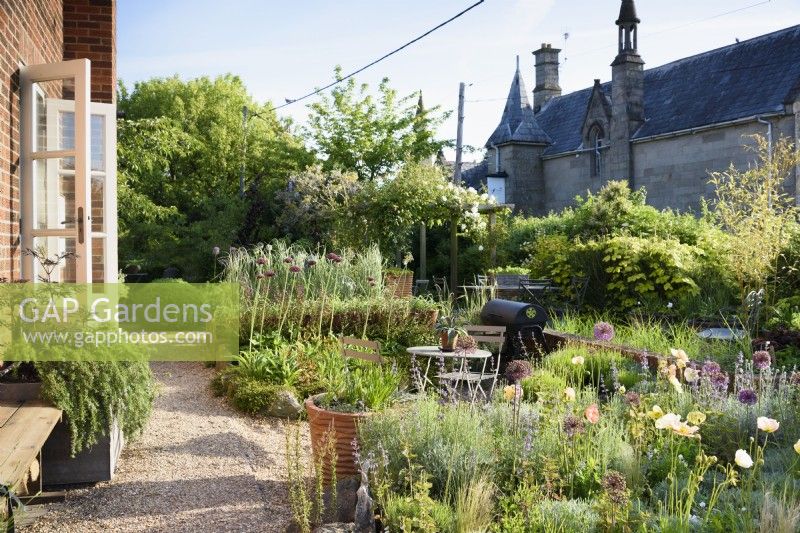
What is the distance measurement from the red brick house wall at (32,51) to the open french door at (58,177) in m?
0.12

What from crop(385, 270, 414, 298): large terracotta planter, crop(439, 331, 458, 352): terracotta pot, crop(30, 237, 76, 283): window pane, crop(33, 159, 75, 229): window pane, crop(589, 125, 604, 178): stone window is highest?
crop(589, 125, 604, 178): stone window

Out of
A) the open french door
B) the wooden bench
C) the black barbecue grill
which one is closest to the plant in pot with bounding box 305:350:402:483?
the wooden bench

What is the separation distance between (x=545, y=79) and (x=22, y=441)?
32.7 metres

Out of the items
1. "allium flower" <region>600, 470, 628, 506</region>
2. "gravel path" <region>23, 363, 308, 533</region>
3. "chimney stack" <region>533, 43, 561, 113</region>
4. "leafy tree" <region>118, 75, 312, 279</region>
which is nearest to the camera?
"allium flower" <region>600, 470, 628, 506</region>

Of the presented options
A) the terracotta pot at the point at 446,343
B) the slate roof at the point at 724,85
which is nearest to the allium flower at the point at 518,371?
the terracotta pot at the point at 446,343

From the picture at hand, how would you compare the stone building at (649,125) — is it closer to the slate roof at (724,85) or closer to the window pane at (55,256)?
the slate roof at (724,85)

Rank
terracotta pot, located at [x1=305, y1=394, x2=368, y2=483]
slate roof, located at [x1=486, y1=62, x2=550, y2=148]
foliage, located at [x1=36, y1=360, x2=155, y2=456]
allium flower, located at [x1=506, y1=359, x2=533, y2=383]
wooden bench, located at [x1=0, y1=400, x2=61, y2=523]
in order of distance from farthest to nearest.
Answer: slate roof, located at [x1=486, y1=62, x2=550, y2=148] < terracotta pot, located at [x1=305, y1=394, x2=368, y2=483] < foliage, located at [x1=36, y1=360, x2=155, y2=456] < allium flower, located at [x1=506, y1=359, x2=533, y2=383] < wooden bench, located at [x1=0, y1=400, x2=61, y2=523]

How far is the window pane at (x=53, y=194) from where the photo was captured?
628cm

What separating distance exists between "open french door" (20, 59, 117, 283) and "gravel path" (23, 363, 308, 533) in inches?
59.4

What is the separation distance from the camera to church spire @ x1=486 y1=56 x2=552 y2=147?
29.6 meters

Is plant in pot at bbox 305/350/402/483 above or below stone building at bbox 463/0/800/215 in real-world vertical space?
below

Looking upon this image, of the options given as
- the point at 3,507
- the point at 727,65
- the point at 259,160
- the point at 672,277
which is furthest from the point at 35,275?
the point at 727,65

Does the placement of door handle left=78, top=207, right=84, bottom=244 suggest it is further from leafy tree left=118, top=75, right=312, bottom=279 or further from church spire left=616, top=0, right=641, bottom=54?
church spire left=616, top=0, right=641, bottom=54

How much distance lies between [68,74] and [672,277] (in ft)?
27.2
